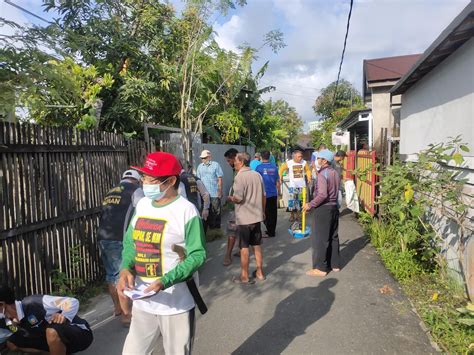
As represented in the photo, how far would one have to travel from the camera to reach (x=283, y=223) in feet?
32.2

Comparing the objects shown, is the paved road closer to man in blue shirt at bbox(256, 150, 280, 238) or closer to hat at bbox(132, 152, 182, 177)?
man in blue shirt at bbox(256, 150, 280, 238)

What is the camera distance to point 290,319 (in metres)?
4.41

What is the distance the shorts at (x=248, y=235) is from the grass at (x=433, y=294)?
210 centimetres

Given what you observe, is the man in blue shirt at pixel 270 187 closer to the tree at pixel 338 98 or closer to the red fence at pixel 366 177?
the red fence at pixel 366 177

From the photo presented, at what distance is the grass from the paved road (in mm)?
140

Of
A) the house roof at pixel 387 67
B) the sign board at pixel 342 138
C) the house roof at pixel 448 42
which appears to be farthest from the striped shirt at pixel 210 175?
the sign board at pixel 342 138

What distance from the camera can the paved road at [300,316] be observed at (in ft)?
12.5

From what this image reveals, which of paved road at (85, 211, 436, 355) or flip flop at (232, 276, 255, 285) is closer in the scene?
Answer: paved road at (85, 211, 436, 355)

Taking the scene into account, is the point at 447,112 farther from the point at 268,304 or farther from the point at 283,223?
the point at 283,223

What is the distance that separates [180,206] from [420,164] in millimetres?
4120

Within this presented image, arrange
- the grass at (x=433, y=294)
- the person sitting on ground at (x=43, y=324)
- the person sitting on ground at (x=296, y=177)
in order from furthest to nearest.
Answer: the person sitting on ground at (x=296, y=177)
the grass at (x=433, y=294)
the person sitting on ground at (x=43, y=324)

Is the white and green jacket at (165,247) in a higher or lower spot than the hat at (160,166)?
lower

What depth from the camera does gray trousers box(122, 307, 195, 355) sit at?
2.53m

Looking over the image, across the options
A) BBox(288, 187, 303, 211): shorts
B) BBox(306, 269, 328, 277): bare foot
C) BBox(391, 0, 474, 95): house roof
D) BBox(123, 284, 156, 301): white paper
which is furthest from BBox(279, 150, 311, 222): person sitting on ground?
BBox(123, 284, 156, 301): white paper
